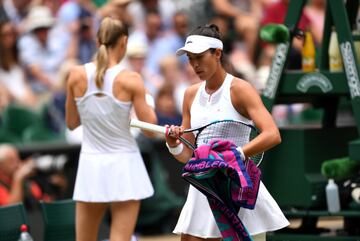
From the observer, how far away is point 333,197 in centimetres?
799

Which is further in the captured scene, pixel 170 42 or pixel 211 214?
pixel 170 42

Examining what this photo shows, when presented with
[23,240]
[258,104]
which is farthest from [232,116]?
[23,240]

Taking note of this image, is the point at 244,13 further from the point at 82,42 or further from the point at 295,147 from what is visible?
the point at 295,147

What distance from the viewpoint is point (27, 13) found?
46.5 feet

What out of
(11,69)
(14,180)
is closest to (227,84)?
(14,180)

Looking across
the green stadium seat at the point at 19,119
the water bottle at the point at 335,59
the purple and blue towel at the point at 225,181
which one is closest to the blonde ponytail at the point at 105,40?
the water bottle at the point at 335,59

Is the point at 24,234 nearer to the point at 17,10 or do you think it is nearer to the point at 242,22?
the point at 17,10

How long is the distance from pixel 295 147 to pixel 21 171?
3463 mm

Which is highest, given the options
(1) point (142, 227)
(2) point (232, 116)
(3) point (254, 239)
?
(2) point (232, 116)

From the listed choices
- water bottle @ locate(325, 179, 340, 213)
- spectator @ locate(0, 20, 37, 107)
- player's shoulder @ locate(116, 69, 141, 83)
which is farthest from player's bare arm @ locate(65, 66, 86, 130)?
spectator @ locate(0, 20, 37, 107)

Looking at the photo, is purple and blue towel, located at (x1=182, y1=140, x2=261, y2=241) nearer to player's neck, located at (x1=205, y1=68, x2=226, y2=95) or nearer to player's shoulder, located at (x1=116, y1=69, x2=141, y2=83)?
player's neck, located at (x1=205, y1=68, x2=226, y2=95)

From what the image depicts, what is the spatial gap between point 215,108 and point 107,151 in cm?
177

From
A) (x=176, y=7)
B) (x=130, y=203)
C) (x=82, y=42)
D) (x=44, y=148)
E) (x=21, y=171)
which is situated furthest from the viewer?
(x=176, y=7)

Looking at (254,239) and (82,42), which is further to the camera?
(82,42)
